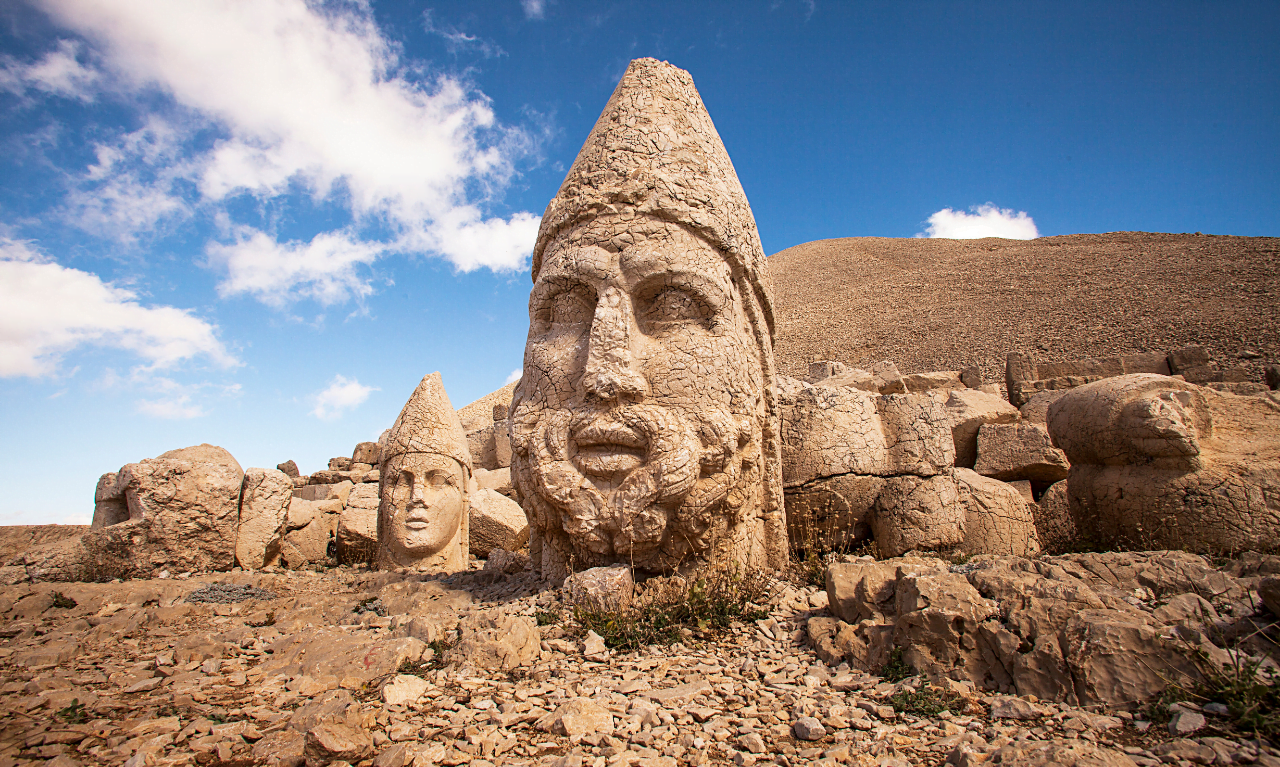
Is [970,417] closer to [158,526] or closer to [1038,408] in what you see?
[1038,408]

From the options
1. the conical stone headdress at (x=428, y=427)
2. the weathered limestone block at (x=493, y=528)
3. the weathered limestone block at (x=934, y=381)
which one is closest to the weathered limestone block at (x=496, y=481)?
the weathered limestone block at (x=493, y=528)

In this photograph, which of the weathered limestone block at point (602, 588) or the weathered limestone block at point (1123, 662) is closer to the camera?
the weathered limestone block at point (1123, 662)

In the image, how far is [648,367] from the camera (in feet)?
11.7

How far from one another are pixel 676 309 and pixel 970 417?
5397 millimetres

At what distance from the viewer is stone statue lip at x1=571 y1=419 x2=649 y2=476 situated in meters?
3.39

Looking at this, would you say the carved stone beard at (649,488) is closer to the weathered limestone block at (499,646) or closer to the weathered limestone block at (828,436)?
the weathered limestone block at (499,646)

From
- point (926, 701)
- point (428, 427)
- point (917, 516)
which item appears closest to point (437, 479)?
point (428, 427)

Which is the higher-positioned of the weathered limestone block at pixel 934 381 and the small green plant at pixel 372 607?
the weathered limestone block at pixel 934 381

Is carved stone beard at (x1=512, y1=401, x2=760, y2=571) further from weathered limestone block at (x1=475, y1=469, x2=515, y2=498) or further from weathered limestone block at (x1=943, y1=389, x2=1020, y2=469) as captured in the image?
weathered limestone block at (x1=475, y1=469, x2=515, y2=498)

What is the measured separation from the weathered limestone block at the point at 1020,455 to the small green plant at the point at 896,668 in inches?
185

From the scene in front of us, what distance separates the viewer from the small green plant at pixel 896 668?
2504 mm

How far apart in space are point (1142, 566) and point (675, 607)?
2.22 m

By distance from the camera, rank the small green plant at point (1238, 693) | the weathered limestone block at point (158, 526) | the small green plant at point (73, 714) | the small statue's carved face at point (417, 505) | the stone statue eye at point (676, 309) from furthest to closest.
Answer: the small statue's carved face at point (417, 505)
the weathered limestone block at point (158, 526)
the stone statue eye at point (676, 309)
the small green plant at point (73, 714)
the small green plant at point (1238, 693)

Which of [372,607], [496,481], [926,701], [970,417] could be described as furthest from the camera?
[496,481]
